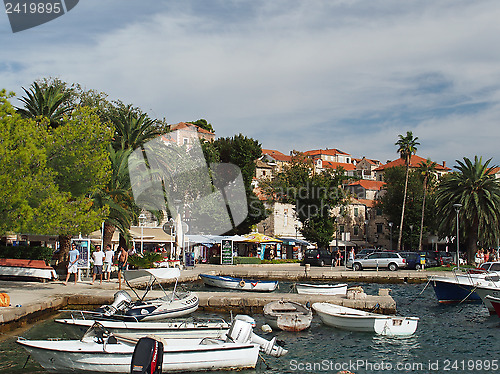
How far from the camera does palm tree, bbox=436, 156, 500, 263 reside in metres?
48.3

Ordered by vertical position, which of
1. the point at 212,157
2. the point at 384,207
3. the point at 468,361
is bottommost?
the point at 468,361

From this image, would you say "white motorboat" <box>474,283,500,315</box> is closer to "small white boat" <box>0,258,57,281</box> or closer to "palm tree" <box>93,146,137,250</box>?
"palm tree" <box>93,146,137,250</box>

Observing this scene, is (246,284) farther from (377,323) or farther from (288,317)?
(377,323)

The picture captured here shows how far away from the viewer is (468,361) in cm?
1406

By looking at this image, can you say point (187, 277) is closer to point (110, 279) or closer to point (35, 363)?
point (110, 279)

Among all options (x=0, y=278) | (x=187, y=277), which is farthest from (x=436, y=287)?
(x=0, y=278)

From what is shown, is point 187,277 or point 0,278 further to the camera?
point 187,277

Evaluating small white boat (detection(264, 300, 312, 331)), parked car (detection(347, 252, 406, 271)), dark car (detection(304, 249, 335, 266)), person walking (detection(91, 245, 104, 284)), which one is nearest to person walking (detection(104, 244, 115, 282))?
person walking (detection(91, 245, 104, 284))

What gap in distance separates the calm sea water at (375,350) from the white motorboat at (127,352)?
0.75 metres

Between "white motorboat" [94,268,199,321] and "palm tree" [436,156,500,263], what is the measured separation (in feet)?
124

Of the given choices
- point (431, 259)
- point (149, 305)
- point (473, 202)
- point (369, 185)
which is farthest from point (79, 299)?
point (369, 185)

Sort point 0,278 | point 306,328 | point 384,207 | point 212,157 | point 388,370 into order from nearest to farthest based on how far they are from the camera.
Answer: point 388,370 < point 306,328 < point 0,278 < point 212,157 < point 384,207

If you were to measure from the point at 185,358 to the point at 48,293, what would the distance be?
11.4 m

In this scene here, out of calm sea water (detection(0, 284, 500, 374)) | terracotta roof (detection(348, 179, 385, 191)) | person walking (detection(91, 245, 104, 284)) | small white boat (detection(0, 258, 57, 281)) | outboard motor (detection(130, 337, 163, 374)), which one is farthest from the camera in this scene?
terracotta roof (detection(348, 179, 385, 191))
